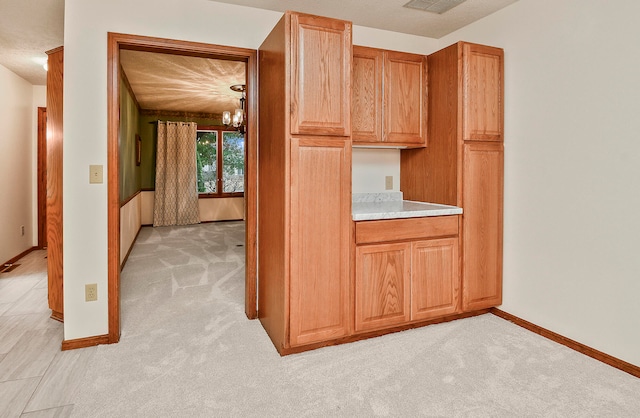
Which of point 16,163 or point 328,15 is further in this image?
point 16,163

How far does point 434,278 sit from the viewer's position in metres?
2.82

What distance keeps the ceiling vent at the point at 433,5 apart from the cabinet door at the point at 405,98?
334 millimetres

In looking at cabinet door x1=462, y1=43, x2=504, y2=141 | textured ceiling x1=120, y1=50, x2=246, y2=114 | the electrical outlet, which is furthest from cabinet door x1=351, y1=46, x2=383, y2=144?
the electrical outlet

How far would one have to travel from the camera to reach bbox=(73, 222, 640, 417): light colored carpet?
1.85 metres

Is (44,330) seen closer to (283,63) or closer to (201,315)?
(201,315)

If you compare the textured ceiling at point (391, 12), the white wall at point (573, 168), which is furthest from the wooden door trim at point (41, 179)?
A: the white wall at point (573, 168)

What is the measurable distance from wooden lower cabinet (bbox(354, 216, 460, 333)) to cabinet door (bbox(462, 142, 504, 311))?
0.34 feet

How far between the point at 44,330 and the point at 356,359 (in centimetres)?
225

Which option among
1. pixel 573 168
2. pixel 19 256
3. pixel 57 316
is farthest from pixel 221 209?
pixel 573 168

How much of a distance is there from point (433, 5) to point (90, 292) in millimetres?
3138

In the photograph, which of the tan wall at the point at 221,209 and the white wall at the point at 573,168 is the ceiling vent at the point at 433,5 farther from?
the tan wall at the point at 221,209

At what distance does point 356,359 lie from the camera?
7.74 feet

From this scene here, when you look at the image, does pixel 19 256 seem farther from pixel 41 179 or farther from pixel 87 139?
pixel 87 139

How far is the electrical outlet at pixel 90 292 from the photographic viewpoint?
254 cm
